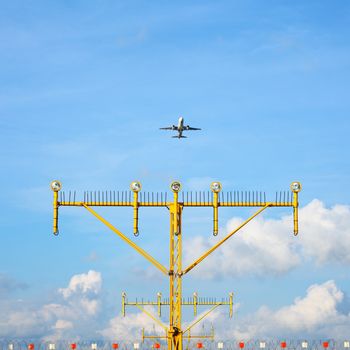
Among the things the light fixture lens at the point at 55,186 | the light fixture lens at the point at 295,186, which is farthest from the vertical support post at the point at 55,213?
the light fixture lens at the point at 295,186

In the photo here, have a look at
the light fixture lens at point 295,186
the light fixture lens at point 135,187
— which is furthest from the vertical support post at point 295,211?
the light fixture lens at point 135,187

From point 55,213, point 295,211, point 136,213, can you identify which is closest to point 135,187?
point 136,213

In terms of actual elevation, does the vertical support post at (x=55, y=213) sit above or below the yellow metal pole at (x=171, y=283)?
above

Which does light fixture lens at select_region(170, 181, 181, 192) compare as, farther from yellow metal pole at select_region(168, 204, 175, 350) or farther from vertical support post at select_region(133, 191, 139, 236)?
vertical support post at select_region(133, 191, 139, 236)

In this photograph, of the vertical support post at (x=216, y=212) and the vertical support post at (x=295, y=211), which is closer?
the vertical support post at (x=216, y=212)

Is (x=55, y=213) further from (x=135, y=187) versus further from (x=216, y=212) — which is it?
(x=216, y=212)

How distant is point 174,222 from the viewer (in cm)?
9200

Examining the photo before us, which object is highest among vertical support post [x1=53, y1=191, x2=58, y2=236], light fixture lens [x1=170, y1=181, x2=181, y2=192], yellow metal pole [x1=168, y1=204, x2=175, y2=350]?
light fixture lens [x1=170, y1=181, x2=181, y2=192]

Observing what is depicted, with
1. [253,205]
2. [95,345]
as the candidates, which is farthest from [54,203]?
[95,345]

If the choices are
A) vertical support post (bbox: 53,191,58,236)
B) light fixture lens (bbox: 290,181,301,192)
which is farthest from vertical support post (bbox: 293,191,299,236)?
vertical support post (bbox: 53,191,58,236)

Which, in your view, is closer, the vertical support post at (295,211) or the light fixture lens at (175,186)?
the light fixture lens at (175,186)

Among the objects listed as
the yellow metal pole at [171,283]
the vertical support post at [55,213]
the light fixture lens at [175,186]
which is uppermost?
the light fixture lens at [175,186]

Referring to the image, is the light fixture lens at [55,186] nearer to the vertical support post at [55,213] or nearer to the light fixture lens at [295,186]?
the vertical support post at [55,213]

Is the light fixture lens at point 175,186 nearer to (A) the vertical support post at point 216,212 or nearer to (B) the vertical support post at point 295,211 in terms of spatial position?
(A) the vertical support post at point 216,212
